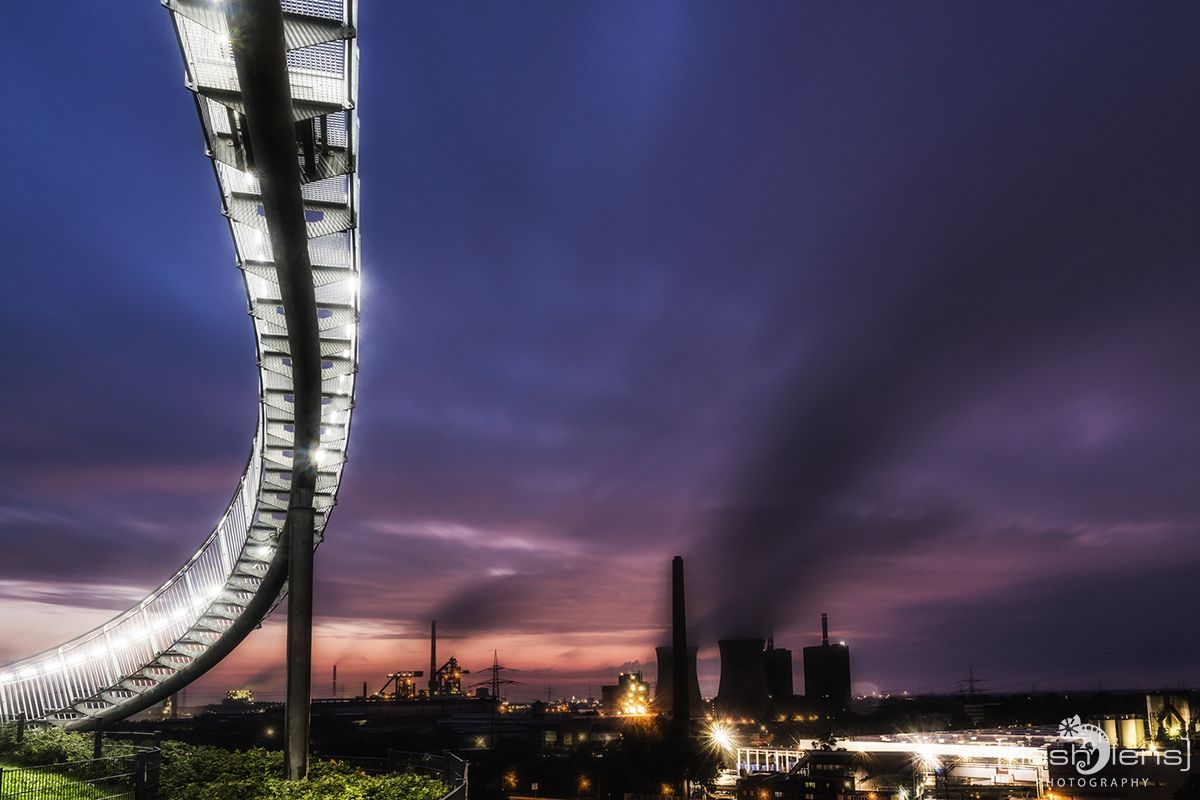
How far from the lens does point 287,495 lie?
20016 millimetres

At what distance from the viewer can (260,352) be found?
53.0 ft

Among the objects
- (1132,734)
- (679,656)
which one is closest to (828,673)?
(679,656)

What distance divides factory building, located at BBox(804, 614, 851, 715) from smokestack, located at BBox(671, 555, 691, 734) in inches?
2909

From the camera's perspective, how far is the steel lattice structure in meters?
9.80

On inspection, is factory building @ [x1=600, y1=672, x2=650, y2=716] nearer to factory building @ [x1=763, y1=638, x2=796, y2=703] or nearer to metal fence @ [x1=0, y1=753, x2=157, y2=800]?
factory building @ [x1=763, y1=638, x2=796, y2=703]

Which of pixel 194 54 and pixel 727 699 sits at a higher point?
pixel 194 54

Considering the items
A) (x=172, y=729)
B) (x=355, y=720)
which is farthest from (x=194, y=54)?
(x=355, y=720)

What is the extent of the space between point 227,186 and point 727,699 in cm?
12837

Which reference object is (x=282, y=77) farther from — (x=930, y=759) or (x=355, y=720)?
(x=355, y=720)

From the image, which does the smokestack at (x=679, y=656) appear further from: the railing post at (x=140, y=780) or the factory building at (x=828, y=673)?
the railing post at (x=140, y=780)

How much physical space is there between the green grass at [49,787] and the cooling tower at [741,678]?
118982 mm

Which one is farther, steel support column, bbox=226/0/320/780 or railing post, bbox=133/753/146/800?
railing post, bbox=133/753/146/800

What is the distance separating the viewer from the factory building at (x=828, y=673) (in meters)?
158

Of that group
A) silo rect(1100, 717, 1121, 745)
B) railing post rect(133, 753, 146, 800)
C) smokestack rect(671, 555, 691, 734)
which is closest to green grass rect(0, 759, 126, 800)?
railing post rect(133, 753, 146, 800)
